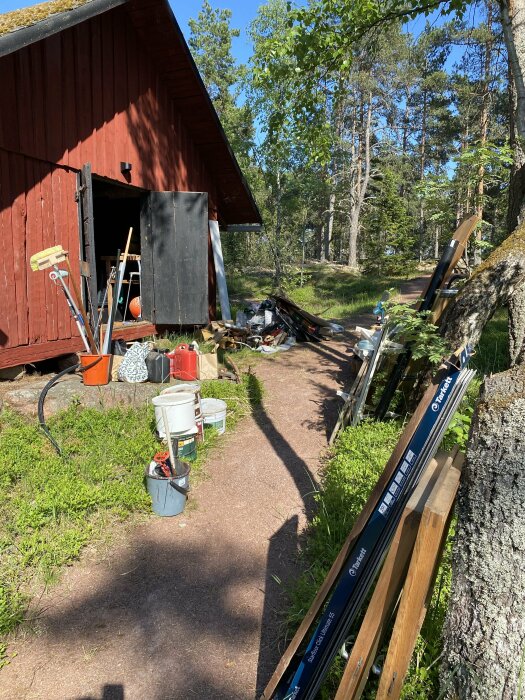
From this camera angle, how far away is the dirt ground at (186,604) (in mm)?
2285

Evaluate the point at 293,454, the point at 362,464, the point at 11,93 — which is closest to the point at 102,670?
the point at 362,464

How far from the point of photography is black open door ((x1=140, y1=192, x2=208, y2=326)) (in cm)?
845

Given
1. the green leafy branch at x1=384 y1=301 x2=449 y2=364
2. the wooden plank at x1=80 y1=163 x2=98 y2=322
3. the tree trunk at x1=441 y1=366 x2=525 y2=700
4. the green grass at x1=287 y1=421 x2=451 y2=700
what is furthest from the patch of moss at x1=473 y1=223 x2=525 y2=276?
the wooden plank at x1=80 y1=163 x2=98 y2=322

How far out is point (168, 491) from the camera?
365cm

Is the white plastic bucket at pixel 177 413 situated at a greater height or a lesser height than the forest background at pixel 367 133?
lesser

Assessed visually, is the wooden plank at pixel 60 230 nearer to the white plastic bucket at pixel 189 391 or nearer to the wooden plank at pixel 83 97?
the wooden plank at pixel 83 97

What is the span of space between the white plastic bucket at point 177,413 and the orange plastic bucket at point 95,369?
1245 millimetres

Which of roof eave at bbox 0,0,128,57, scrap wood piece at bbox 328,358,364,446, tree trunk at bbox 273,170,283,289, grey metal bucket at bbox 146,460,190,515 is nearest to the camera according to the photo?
grey metal bucket at bbox 146,460,190,515

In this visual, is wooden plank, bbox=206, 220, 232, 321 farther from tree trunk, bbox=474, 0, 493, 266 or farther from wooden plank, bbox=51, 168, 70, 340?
tree trunk, bbox=474, 0, 493, 266

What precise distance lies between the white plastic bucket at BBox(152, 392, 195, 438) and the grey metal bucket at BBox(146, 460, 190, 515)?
70cm

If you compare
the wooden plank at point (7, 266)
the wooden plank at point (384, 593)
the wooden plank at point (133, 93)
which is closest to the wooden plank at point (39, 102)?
the wooden plank at point (7, 266)

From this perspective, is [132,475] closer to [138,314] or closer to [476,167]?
[476,167]

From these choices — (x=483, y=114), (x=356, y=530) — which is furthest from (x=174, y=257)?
(x=483, y=114)

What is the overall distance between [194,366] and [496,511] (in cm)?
534
